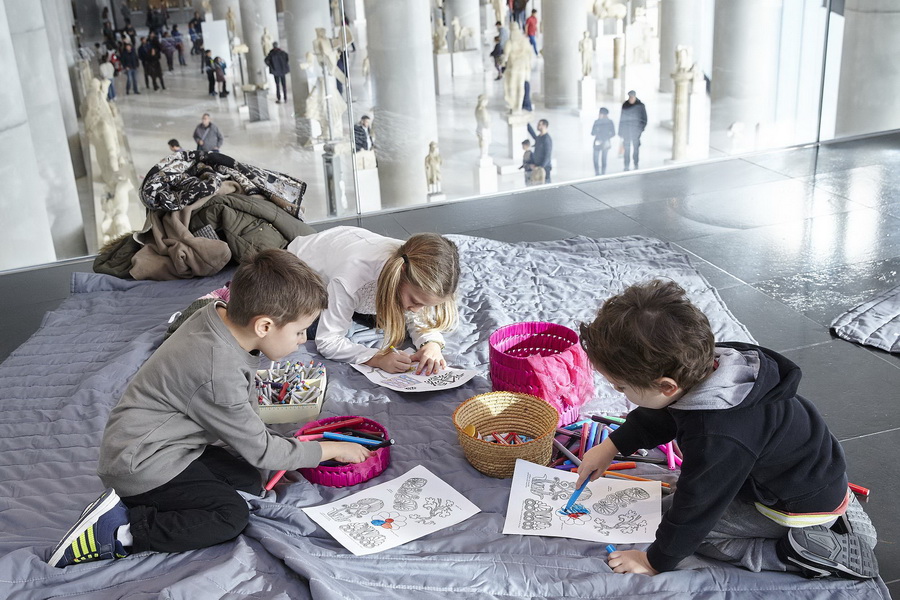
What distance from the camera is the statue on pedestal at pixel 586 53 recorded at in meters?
4.73

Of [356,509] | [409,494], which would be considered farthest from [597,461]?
[356,509]

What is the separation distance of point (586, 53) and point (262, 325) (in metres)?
3.39

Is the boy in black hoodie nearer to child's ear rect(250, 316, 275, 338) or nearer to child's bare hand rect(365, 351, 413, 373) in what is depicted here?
child's ear rect(250, 316, 275, 338)

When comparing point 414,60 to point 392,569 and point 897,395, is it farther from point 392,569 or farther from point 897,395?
point 392,569

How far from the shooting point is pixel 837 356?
113 inches

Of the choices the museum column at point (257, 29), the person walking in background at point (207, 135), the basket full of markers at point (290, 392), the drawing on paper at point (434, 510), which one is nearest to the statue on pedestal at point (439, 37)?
the museum column at point (257, 29)

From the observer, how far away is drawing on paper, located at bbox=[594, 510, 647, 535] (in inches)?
76.4

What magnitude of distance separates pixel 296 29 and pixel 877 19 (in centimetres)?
361

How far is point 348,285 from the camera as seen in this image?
2.71 metres

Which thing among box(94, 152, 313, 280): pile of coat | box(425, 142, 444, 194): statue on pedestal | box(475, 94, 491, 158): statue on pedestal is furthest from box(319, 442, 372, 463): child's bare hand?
box(475, 94, 491, 158): statue on pedestal

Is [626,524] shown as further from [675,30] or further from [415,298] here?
[675,30]

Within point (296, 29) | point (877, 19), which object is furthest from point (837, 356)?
point (877, 19)

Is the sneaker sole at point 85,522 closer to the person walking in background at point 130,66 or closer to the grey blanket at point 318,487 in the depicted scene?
the grey blanket at point 318,487

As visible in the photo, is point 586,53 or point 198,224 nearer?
point 198,224
